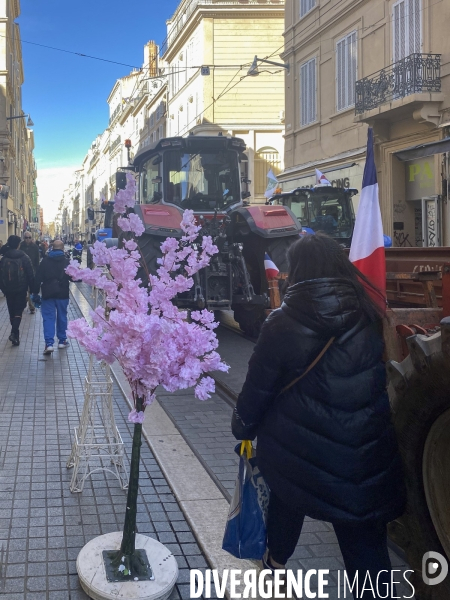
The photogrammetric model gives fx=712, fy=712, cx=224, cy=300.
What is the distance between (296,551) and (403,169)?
1684 cm

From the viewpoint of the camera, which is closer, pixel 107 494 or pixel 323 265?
pixel 323 265

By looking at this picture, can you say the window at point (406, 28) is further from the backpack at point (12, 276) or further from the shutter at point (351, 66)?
the backpack at point (12, 276)

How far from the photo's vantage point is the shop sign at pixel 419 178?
18062mm

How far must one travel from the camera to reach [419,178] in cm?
→ 1862

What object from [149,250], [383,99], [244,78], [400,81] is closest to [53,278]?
[149,250]

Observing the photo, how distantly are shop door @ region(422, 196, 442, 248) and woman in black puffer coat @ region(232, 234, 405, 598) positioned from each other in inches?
602

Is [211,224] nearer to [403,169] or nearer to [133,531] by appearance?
[133,531]

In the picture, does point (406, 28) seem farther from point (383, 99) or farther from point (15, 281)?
point (15, 281)

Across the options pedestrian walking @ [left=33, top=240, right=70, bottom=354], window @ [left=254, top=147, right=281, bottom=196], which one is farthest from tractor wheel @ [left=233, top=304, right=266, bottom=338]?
window @ [left=254, top=147, right=281, bottom=196]

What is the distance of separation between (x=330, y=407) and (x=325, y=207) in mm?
12086

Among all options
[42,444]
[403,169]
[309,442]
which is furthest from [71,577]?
[403,169]

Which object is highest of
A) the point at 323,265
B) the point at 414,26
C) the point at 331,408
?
the point at 414,26

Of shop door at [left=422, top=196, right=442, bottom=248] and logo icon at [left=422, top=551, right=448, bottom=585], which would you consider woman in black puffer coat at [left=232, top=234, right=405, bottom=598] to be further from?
shop door at [left=422, top=196, right=442, bottom=248]

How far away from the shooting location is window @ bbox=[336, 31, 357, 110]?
68.6 ft
